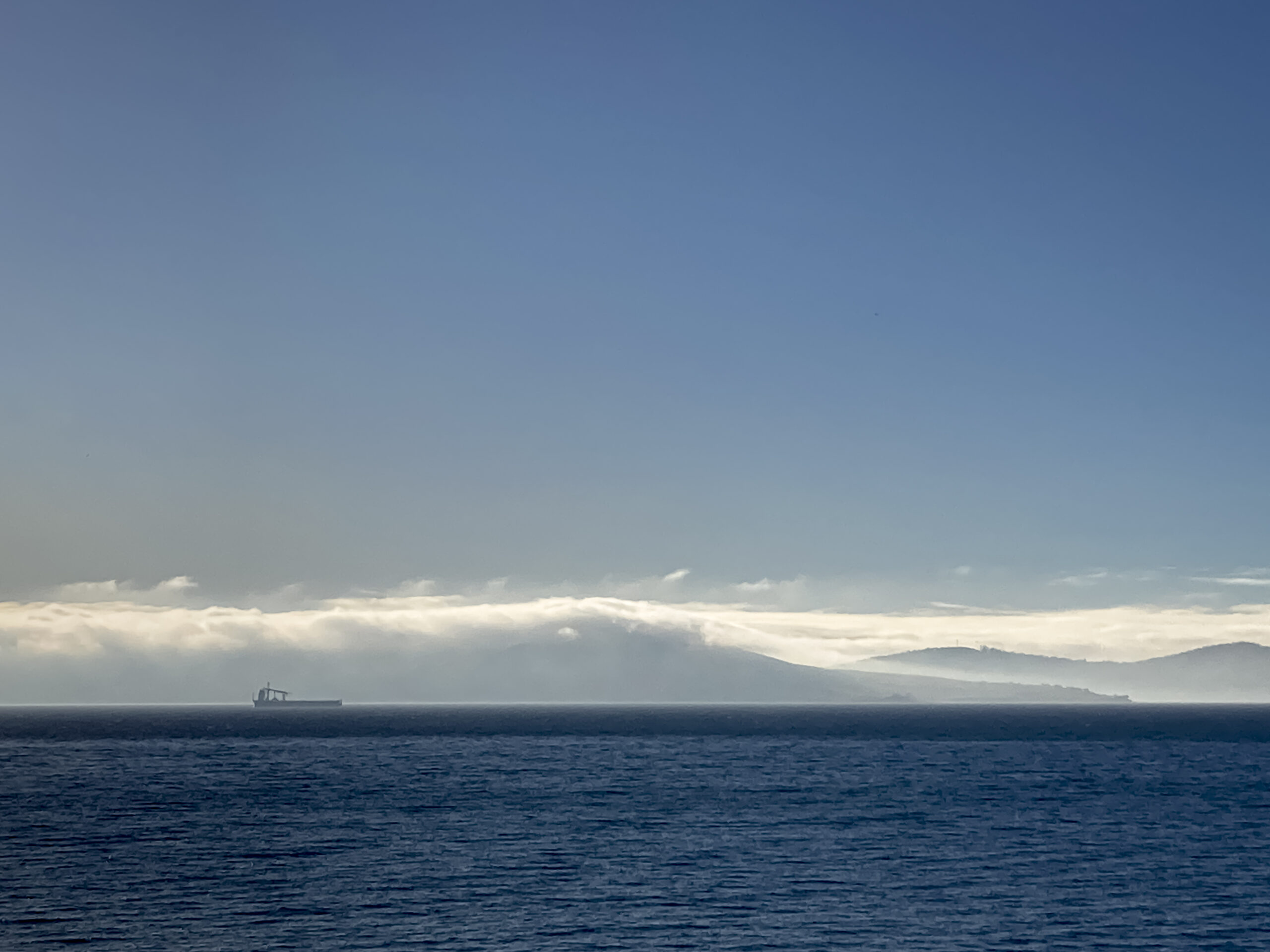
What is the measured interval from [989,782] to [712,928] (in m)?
87.2

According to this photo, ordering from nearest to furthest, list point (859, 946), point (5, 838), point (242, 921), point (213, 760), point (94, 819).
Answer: point (859, 946)
point (242, 921)
point (5, 838)
point (94, 819)
point (213, 760)

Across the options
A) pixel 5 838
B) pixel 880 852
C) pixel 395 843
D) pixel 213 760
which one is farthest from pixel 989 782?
pixel 213 760

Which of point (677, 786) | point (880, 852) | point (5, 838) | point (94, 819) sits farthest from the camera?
point (677, 786)

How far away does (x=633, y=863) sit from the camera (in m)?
78.8

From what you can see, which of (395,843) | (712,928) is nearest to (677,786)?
(395,843)

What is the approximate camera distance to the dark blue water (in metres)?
59.9

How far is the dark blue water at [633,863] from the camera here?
5991cm

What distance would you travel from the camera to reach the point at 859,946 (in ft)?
188

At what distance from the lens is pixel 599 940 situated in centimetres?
5788

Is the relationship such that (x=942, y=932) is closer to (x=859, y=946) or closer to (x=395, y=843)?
(x=859, y=946)

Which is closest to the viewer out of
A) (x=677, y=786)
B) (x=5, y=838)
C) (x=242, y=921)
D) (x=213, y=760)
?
(x=242, y=921)

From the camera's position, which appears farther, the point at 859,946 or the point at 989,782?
the point at 989,782

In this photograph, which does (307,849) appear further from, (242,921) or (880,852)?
(880,852)

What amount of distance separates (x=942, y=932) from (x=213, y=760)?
144m
